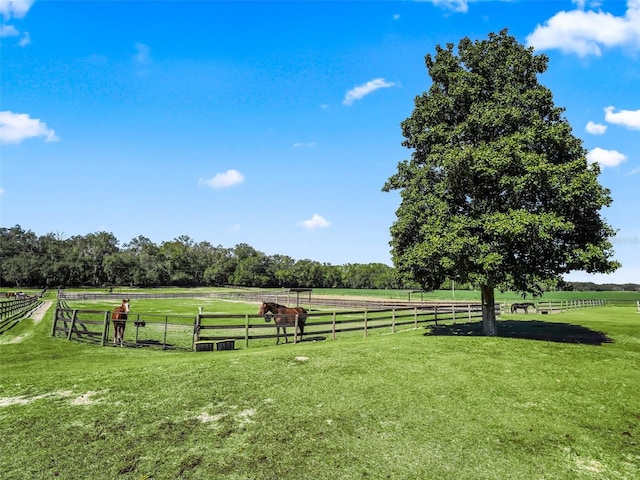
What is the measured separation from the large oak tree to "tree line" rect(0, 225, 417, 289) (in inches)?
3592

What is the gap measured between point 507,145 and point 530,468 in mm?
12667

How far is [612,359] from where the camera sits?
12.2 metres

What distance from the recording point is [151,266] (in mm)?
130625

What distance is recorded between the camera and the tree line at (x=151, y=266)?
364ft

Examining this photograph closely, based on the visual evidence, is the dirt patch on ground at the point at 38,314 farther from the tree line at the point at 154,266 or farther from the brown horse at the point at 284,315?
the tree line at the point at 154,266

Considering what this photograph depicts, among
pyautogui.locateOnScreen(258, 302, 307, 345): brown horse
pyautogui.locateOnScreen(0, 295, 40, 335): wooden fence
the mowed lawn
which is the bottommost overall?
pyautogui.locateOnScreen(0, 295, 40, 335): wooden fence

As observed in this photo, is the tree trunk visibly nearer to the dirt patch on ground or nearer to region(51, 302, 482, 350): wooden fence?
region(51, 302, 482, 350): wooden fence

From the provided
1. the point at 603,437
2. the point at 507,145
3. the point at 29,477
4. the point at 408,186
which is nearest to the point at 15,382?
the point at 29,477

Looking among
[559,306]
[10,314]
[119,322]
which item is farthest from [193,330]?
[559,306]

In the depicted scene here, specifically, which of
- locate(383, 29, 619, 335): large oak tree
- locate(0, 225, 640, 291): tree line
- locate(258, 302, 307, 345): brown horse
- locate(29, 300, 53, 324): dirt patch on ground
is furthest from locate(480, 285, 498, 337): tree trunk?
locate(0, 225, 640, 291): tree line

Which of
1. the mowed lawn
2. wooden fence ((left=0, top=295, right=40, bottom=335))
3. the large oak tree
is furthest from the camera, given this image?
wooden fence ((left=0, top=295, right=40, bottom=335))

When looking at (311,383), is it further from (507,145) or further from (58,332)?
(58,332)

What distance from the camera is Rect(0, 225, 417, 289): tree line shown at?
111062 millimetres

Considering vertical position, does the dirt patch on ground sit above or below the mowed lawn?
below
